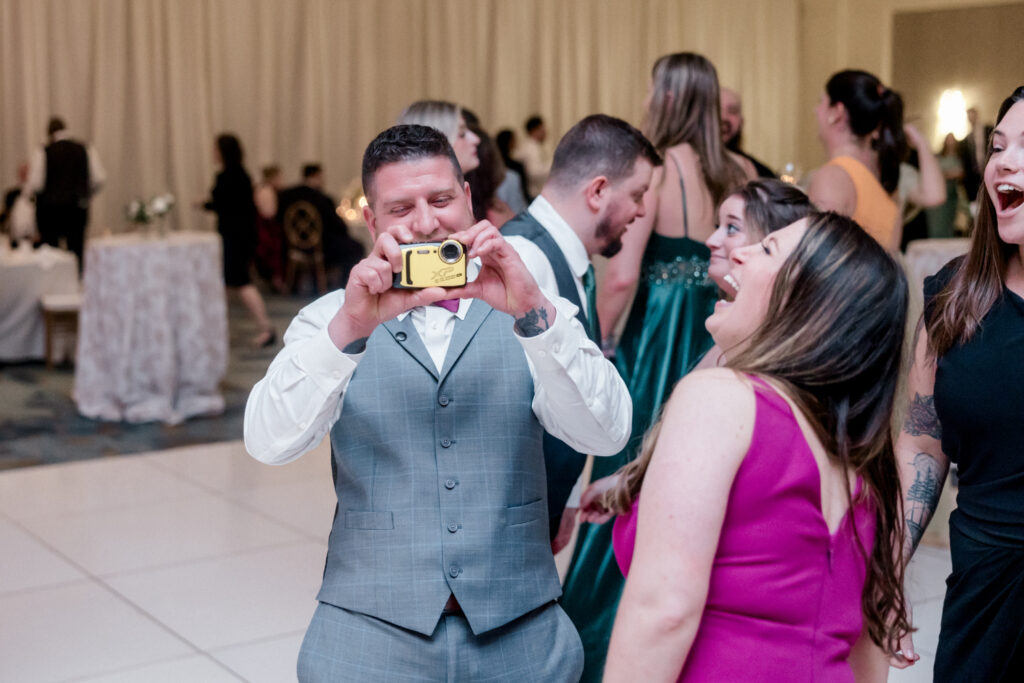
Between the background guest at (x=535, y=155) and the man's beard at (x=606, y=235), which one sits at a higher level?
the background guest at (x=535, y=155)

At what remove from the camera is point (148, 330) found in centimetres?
613

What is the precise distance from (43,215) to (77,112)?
3.28 m

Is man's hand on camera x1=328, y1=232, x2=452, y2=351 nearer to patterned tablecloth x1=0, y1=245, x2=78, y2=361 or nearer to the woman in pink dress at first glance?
the woman in pink dress

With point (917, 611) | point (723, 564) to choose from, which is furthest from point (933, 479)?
point (917, 611)

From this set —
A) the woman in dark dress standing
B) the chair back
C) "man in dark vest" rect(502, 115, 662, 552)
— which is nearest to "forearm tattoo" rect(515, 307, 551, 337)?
"man in dark vest" rect(502, 115, 662, 552)

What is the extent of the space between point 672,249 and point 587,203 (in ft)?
3.00

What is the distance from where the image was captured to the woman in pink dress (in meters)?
1.18

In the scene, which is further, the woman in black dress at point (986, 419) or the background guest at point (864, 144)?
the background guest at point (864, 144)

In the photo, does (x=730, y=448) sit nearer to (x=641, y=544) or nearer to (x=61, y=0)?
(x=641, y=544)

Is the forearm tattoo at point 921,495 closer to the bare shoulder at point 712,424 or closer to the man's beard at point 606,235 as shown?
the bare shoulder at point 712,424

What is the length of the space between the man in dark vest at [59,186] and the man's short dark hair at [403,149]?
8182 mm

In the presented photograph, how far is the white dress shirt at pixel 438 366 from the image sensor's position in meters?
1.51

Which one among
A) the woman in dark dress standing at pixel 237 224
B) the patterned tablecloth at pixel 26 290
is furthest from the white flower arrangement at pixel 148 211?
the woman in dark dress standing at pixel 237 224

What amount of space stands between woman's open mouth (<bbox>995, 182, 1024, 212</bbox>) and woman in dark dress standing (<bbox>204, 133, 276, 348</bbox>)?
7071mm
